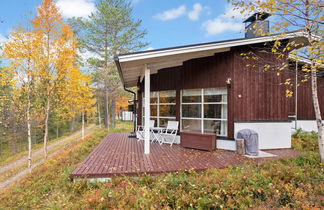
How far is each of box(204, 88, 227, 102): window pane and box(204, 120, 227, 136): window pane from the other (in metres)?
0.77

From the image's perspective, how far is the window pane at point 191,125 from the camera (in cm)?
613

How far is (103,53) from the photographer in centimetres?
1454

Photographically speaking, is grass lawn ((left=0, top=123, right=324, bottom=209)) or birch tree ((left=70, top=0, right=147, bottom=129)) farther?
birch tree ((left=70, top=0, right=147, bottom=129))

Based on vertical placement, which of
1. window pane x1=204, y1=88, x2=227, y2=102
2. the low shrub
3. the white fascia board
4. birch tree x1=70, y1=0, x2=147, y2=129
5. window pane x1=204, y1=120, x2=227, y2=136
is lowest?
the low shrub

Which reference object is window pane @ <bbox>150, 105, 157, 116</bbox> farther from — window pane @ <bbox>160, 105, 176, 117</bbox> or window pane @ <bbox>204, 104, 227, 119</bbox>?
window pane @ <bbox>204, 104, 227, 119</bbox>

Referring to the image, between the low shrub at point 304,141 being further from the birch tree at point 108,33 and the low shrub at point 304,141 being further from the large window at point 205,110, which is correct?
the birch tree at point 108,33

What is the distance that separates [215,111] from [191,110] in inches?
35.6

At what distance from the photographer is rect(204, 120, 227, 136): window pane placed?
565cm

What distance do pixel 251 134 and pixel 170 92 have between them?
11.0 feet

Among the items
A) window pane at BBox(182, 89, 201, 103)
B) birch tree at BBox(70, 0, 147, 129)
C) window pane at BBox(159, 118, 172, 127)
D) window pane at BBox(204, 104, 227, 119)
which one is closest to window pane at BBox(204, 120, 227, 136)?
window pane at BBox(204, 104, 227, 119)

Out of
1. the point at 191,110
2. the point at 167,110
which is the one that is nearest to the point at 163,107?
the point at 167,110

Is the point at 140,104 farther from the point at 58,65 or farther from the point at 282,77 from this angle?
the point at 282,77

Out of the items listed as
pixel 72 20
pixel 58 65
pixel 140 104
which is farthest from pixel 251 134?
pixel 72 20

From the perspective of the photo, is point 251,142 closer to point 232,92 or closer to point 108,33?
point 232,92
